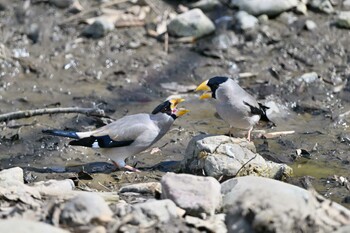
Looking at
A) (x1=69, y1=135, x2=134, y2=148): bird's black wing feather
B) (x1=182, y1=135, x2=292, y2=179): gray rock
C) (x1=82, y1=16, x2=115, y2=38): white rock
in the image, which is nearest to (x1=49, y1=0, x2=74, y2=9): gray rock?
(x1=82, y1=16, x2=115, y2=38): white rock

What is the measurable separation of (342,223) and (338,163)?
8.61 feet

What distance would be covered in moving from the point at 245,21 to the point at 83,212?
239 inches

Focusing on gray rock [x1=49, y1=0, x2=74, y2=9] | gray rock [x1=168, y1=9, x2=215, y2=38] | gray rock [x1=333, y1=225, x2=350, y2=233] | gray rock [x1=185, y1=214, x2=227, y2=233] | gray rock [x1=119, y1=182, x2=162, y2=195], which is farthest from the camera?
gray rock [x1=49, y1=0, x2=74, y2=9]

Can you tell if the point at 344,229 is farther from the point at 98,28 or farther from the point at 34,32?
the point at 34,32

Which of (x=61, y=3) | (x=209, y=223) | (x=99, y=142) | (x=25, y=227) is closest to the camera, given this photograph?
(x=25, y=227)

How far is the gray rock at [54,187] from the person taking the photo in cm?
692

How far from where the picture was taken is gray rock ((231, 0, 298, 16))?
11.6 metres

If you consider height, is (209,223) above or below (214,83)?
above

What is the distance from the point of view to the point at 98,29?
38.0ft

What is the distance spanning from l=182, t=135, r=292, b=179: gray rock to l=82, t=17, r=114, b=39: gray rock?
12.6 feet

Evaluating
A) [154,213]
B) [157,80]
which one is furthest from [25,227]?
[157,80]

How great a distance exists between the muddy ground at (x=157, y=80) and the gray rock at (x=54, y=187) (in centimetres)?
100

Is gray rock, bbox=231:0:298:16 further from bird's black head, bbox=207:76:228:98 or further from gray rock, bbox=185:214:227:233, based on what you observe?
gray rock, bbox=185:214:227:233

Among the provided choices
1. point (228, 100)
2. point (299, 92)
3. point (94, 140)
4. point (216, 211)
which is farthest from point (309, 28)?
point (216, 211)
